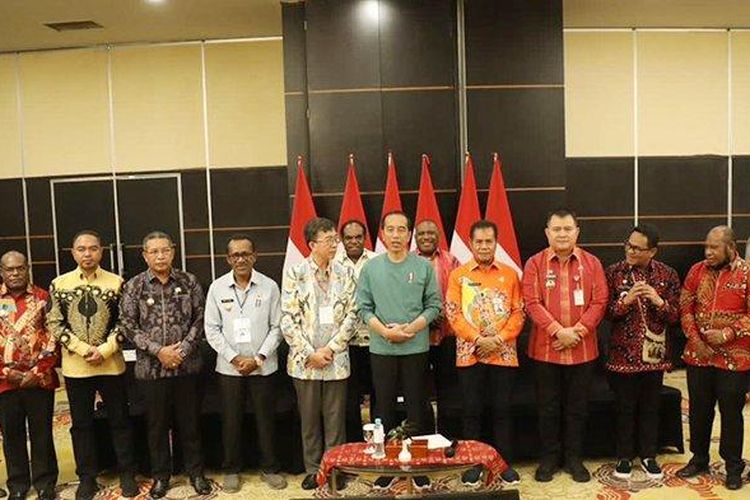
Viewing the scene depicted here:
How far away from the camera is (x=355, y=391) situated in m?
4.41

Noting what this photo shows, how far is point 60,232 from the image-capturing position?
7.78 metres

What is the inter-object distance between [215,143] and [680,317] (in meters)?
5.21

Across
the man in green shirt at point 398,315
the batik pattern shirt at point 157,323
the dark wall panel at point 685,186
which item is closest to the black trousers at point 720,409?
the man in green shirt at point 398,315

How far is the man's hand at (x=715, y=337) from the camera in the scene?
3738 mm

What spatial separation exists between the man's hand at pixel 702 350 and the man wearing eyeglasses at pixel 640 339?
18cm

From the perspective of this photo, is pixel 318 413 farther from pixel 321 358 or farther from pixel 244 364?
pixel 244 364

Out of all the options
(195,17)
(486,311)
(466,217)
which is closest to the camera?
(486,311)

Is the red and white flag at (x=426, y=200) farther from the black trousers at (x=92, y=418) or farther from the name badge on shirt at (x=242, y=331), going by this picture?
the black trousers at (x=92, y=418)

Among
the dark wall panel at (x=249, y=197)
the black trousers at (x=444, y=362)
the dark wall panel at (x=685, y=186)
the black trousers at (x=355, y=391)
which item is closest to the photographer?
the black trousers at (x=355, y=391)

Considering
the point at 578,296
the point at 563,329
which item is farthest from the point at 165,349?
the point at 578,296

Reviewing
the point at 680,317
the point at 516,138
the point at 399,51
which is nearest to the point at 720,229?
the point at 680,317

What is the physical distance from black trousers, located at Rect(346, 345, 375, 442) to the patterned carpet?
33 centimetres

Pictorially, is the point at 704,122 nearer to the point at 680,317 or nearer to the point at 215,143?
the point at 680,317

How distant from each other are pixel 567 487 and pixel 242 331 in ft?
6.86
